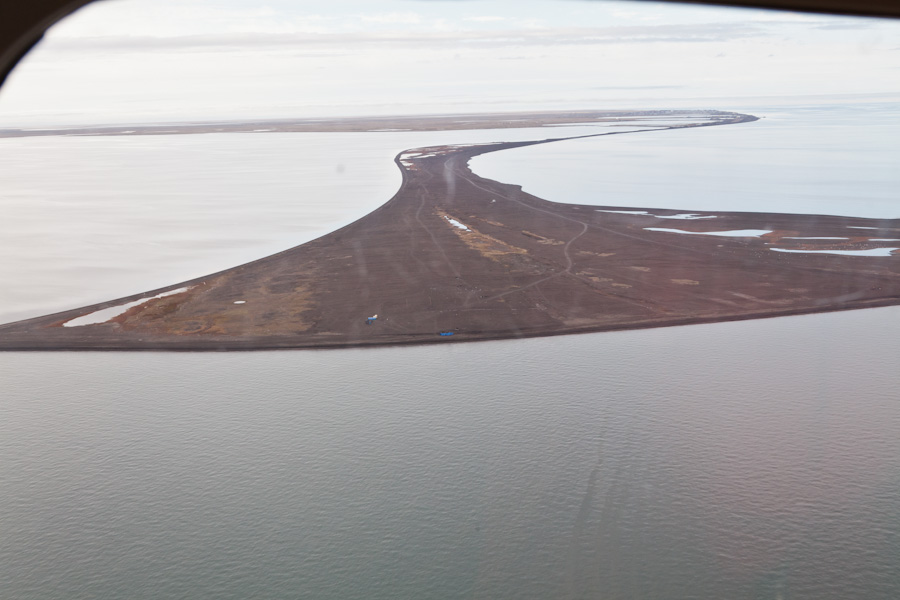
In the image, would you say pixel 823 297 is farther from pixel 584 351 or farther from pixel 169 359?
pixel 169 359

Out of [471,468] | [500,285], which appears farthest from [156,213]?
[471,468]

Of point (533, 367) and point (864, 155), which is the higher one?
point (864, 155)

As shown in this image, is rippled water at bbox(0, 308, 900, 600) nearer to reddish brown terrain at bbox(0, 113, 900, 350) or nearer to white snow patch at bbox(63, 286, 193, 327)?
reddish brown terrain at bbox(0, 113, 900, 350)

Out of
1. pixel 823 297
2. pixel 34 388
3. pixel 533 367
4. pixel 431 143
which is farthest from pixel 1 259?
pixel 431 143

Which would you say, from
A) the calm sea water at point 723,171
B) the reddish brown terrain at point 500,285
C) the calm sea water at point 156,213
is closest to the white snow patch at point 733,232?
the reddish brown terrain at point 500,285

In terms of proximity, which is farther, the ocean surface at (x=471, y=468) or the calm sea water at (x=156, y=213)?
the calm sea water at (x=156, y=213)

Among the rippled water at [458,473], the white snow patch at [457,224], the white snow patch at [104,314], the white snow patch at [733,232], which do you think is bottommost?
the rippled water at [458,473]

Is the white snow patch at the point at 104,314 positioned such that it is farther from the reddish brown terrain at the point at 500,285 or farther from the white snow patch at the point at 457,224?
the white snow patch at the point at 457,224

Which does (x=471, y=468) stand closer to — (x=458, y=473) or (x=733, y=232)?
(x=458, y=473)
